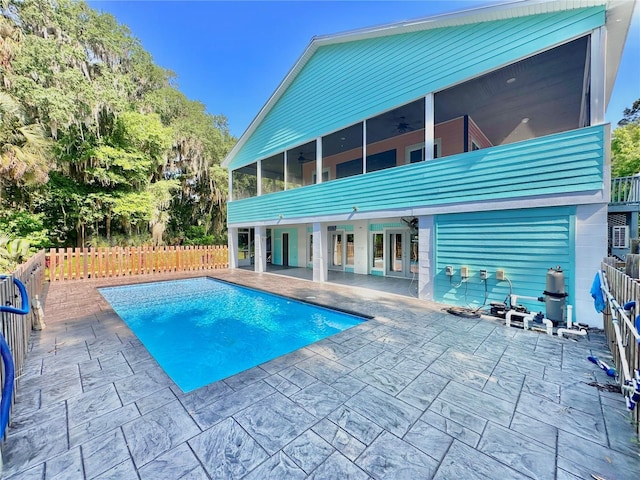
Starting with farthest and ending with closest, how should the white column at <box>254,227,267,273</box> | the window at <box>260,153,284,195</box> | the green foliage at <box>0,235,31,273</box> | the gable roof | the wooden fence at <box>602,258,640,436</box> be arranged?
the white column at <box>254,227,267,273</box> → the window at <box>260,153,284,195</box> → the green foliage at <box>0,235,31,273</box> → the gable roof → the wooden fence at <box>602,258,640,436</box>

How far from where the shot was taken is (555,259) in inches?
194

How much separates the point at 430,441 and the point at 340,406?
2.68ft

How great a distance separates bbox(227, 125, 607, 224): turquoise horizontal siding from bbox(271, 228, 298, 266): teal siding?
241 inches

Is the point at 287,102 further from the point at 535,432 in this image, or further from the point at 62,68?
the point at 535,432

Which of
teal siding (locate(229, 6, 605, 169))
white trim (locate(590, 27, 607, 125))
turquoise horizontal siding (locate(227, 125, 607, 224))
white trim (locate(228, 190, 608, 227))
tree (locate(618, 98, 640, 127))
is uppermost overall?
tree (locate(618, 98, 640, 127))

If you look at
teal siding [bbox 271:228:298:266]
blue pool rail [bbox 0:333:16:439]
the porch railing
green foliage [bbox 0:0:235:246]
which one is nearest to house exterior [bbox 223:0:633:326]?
the porch railing

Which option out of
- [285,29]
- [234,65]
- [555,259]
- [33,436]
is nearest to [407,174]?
[555,259]

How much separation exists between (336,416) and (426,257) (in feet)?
16.7

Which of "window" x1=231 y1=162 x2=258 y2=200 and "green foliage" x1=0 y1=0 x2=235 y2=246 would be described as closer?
"green foliage" x1=0 y1=0 x2=235 y2=246

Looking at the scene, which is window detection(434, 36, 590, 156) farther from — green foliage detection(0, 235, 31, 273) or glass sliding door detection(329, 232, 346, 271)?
green foliage detection(0, 235, 31, 273)

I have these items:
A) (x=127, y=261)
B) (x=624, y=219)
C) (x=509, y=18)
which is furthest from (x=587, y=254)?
(x=127, y=261)

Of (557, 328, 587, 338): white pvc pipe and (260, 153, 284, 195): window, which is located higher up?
(260, 153, 284, 195): window

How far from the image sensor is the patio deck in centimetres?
189

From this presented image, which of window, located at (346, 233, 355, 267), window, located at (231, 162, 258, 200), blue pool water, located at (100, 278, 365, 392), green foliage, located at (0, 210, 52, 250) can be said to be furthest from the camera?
window, located at (231, 162, 258, 200)
